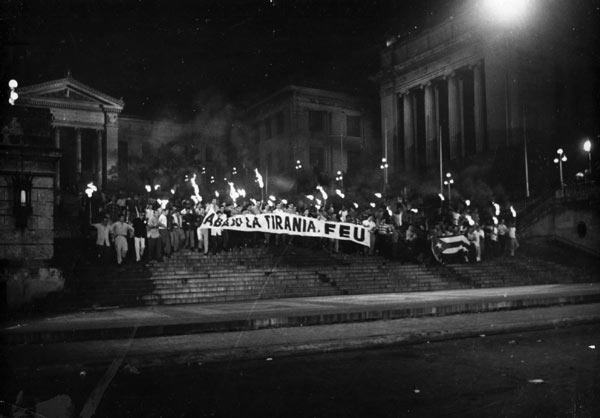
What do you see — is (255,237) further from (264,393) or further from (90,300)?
(264,393)

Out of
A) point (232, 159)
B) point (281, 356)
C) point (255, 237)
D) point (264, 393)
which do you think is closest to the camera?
point (264, 393)

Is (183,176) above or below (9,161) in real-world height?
above

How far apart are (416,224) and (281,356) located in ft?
48.1

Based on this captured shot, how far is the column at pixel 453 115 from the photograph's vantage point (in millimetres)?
49844

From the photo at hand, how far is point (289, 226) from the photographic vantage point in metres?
19.1

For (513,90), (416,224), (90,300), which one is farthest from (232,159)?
(90,300)

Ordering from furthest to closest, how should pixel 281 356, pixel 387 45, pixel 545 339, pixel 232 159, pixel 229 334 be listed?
pixel 232 159
pixel 387 45
pixel 229 334
pixel 545 339
pixel 281 356

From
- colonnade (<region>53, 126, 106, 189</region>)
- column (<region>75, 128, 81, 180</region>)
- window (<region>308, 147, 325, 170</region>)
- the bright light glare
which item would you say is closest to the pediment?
colonnade (<region>53, 126, 106, 189</region>)

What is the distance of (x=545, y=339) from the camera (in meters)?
9.31

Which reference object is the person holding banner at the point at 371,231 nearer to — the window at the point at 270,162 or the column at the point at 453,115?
the column at the point at 453,115

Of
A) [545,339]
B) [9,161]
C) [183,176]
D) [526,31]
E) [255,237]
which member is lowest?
[545,339]

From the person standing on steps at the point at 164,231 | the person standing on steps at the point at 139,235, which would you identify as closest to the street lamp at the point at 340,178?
the person standing on steps at the point at 164,231

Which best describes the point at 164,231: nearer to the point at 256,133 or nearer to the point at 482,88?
the point at 482,88

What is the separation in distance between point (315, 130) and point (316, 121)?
0.94 metres
